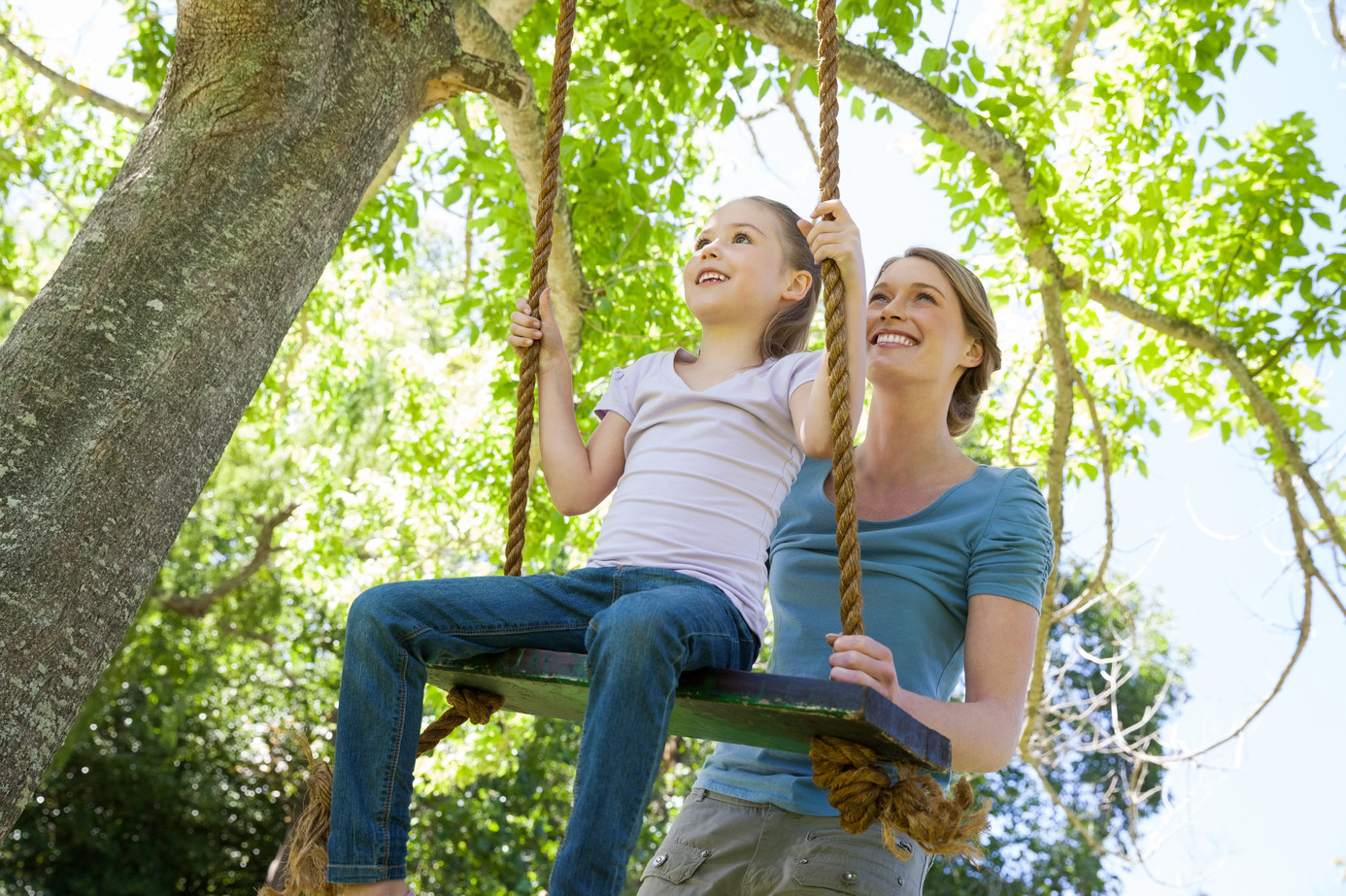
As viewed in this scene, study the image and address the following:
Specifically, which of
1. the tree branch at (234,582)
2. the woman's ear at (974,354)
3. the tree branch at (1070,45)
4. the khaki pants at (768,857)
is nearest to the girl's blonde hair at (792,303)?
the woman's ear at (974,354)

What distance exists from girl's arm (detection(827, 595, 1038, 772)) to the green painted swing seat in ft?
0.32

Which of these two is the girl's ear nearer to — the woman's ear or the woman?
the woman

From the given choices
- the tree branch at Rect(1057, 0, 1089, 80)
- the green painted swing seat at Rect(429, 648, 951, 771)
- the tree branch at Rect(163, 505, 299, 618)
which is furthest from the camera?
the tree branch at Rect(163, 505, 299, 618)

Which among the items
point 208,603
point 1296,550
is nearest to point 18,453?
point 1296,550

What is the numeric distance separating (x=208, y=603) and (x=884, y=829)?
10274mm

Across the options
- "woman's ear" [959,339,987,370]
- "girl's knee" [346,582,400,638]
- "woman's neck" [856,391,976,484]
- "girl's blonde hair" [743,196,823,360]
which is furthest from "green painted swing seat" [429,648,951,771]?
"woman's ear" [959,339,987,370]

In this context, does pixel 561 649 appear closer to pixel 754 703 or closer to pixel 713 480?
pixel 713 480

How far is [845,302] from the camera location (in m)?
1.64

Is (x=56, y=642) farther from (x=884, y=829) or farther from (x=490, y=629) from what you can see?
(x=884, y=829)

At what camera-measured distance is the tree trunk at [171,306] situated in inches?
54.9

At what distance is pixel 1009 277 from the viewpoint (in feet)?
18.2

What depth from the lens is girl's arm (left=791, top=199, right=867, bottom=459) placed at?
161cm

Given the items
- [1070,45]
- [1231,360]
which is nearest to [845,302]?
[1231,360]

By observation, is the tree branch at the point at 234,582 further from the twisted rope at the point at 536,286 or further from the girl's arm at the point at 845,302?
the girl's arm at the point at 845,302
